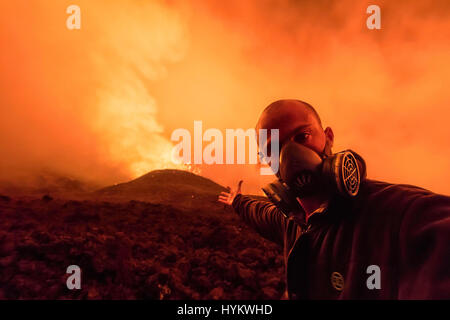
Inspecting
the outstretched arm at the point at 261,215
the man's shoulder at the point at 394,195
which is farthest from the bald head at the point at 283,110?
the outstretched arm at the point at 261,215

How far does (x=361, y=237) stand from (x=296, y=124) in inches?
46.9

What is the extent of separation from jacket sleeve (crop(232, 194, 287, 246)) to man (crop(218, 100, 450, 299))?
1.55 ft

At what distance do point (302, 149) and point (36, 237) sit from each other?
506cm

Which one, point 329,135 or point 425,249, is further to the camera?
point 329,135

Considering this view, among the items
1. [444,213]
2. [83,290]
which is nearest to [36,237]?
[83,290]

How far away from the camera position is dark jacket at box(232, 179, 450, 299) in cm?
108

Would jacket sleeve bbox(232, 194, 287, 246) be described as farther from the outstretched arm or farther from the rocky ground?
the rocky ground

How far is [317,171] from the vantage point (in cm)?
192

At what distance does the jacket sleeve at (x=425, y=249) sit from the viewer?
1029 mm

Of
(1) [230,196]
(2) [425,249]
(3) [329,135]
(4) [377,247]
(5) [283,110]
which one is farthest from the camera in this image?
(1) [230,196]

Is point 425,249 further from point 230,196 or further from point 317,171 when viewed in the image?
point 230,196

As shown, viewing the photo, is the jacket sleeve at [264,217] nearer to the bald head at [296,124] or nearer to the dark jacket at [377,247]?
the dark jacket at [377,247]

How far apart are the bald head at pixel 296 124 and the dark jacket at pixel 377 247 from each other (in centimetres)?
61

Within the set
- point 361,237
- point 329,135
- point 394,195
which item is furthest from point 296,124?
point 361,237
